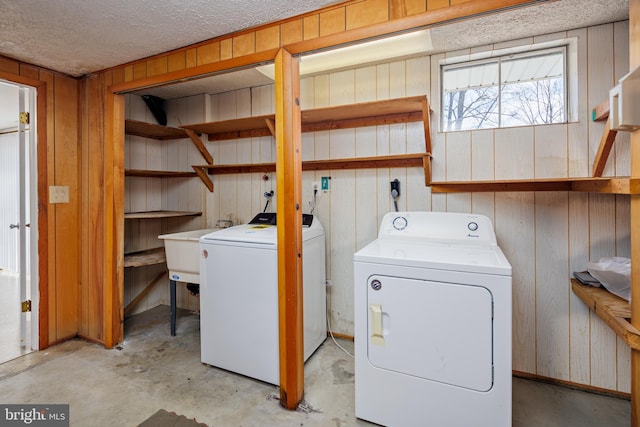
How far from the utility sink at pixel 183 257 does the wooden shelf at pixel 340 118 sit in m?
1.03


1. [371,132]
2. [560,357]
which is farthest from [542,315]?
[371,132]

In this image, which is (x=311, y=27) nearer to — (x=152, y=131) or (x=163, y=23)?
(x=163, y=23)

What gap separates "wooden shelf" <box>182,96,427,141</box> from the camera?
2094mm

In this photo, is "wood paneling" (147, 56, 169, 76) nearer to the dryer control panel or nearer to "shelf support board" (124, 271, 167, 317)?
the dryer control panel

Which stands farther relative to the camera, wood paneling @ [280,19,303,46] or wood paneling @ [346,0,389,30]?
wood paneling @ [280,19,303,46]

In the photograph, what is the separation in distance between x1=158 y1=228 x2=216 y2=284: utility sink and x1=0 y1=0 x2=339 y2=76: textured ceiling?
1352 millimetres

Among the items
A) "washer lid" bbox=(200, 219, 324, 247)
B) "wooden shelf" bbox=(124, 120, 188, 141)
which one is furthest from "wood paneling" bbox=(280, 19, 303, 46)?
"wooden shelf" bbox=(124, 120, 188, 141)

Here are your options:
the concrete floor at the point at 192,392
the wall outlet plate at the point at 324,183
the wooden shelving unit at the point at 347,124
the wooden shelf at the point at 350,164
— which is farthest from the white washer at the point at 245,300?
the wooden shelving unit at the point at 347,124

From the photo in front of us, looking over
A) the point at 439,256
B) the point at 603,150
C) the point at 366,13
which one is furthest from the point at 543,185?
the point at 366,13

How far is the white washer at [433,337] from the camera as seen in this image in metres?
1.38

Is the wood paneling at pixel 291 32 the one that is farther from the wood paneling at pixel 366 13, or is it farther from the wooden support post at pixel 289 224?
the wood paneling at pixel 366 13

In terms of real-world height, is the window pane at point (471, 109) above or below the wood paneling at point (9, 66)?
below

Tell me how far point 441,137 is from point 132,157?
2.86 m

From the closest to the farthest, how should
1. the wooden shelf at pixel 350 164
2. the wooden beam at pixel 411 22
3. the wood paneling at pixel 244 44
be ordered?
the wooden beam at pixel 411 22
the wood paneling at pixel 244 44
the wooden shelf at pixel 350 164
